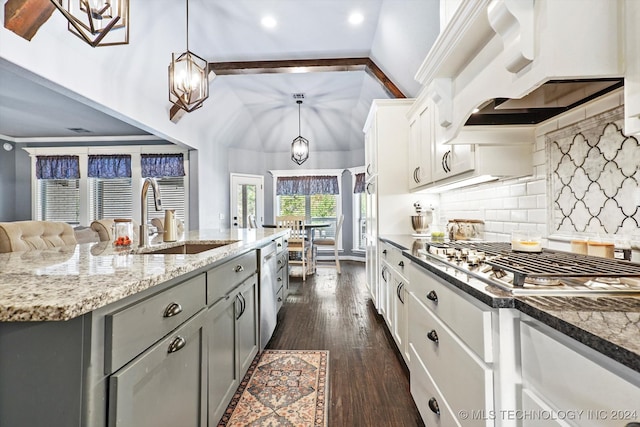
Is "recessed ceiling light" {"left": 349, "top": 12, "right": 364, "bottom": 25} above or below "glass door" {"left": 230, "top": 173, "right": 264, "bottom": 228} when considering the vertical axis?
above

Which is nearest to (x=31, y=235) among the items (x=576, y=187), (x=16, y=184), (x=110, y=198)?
(x=576, y=187)

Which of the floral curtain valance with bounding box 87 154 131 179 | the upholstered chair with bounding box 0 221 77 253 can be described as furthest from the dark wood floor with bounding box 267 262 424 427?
the floral curtain valance with bounding box 87 154 131 179

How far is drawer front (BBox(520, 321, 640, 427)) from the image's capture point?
50 centimetres

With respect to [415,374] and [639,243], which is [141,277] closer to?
[415,374]

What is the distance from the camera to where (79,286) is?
0.77 metres

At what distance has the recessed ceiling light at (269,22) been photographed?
3.32 m

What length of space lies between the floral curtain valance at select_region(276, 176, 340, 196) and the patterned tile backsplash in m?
5.81

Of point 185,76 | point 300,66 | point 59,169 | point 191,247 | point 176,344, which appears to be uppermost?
point 300,66

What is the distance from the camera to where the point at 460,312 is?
1.03 metres

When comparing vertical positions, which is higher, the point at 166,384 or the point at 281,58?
the point at 281,58

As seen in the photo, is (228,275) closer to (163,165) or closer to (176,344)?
(176,344)

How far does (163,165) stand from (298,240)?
Answer: 9.79ft

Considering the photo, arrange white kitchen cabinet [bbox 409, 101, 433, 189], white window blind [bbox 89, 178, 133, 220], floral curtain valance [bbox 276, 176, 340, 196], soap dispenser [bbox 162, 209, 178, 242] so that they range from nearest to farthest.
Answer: soap dispenser [bbox 162, 209, 178, 242] → white kitchen cabinet [bbox 409, 101, 433, 189] → white window blind [bbox 89, 178, 133, 220] → floral curtain valance [bbox 276, 176, 340, 196]

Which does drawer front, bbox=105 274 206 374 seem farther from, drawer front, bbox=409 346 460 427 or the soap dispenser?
drawer front, bbox=409 346 460 427
